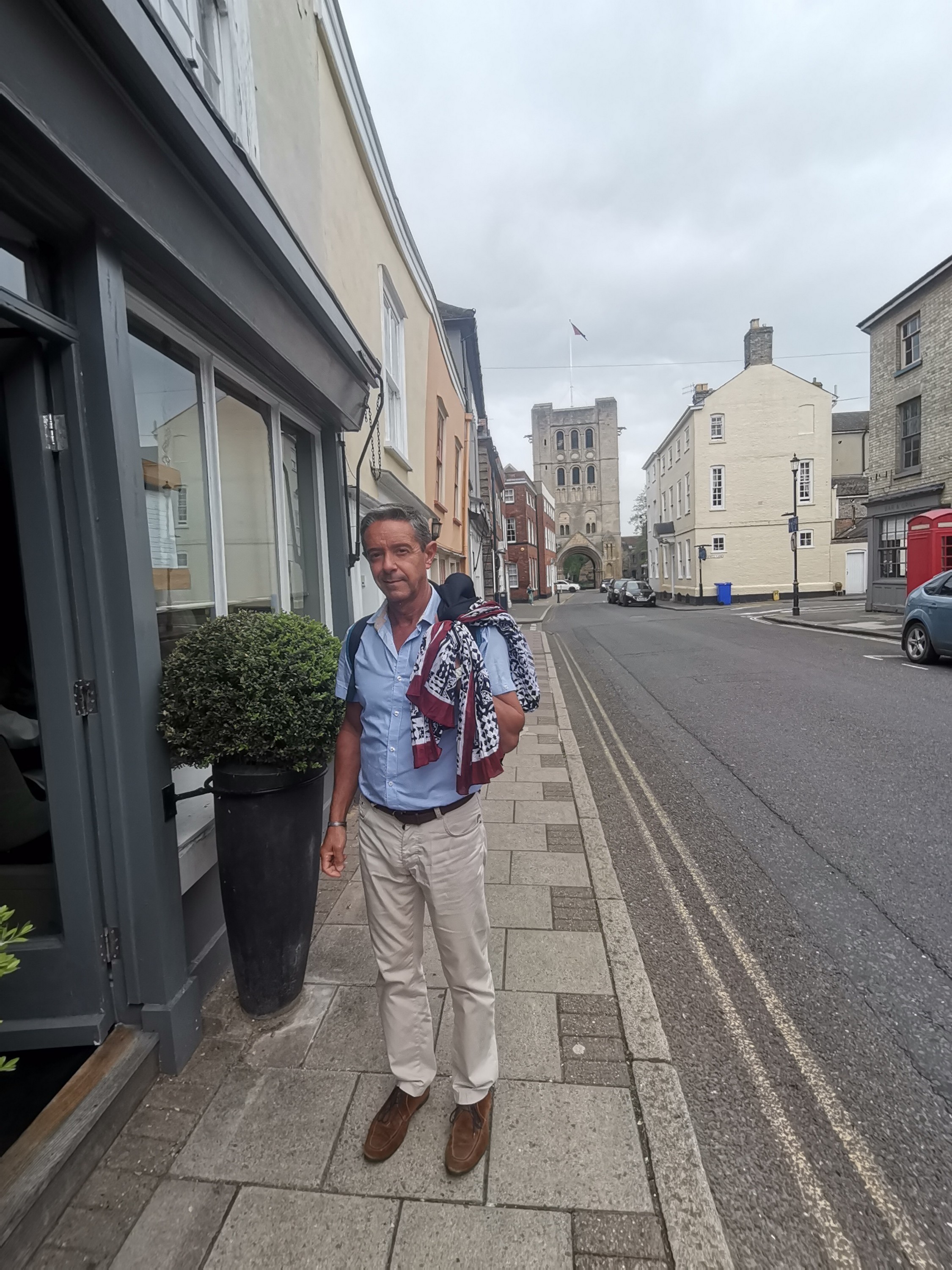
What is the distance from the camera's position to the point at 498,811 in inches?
205

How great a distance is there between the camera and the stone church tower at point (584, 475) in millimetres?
78500

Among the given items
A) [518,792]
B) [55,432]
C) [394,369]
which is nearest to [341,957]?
[55,432]

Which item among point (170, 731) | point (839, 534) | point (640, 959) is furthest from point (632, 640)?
point (839, 534)

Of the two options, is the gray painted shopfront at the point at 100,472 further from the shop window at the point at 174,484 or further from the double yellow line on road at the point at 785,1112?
the double yellow line on road at the point at 785,1112

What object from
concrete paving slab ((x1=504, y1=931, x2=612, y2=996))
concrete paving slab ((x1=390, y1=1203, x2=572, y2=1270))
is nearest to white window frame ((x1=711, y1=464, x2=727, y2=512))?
concrete paving slab ((x1=504, y1=931, x2=612, y2=996))

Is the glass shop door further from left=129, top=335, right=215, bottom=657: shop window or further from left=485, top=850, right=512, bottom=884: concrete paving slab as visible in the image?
left=485, top=850, right=512, bottom=884: concrete paving slab

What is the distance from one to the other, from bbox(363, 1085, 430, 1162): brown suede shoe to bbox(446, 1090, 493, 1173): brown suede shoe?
15 centimetres

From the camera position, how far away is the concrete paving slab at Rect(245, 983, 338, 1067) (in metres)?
2.50

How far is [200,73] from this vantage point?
3857mm

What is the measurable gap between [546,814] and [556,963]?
6.68 ft

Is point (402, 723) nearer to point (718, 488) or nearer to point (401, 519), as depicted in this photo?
point (401, 519)

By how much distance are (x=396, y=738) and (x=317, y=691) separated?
65 cm

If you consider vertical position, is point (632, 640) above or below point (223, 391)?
below

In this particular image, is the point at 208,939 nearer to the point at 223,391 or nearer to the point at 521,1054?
the point at 521,1054
